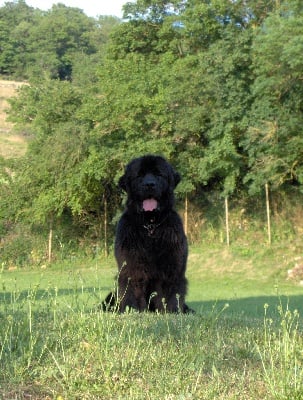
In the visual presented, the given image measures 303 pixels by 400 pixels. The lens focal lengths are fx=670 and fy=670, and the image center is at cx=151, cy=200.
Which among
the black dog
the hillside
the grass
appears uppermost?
the hillside

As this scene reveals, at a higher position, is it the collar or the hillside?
the hillside

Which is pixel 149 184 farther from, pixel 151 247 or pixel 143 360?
pixel 143 360

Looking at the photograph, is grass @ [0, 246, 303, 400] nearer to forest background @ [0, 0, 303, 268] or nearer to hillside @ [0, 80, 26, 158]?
forest background @ [0, 0, 303, 268]

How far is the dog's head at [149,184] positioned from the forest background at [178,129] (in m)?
18.5

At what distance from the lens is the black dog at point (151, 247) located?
768 cm

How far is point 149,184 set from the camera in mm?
7781

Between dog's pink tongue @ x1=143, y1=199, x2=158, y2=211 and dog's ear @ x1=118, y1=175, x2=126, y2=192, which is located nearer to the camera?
dog's pink tongue @ x1=143, y1=199, x2=158, y2=211

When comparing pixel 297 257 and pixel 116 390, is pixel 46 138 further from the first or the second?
pixel 116 390

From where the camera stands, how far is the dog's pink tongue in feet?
25.5

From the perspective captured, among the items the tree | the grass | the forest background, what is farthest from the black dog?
the tree

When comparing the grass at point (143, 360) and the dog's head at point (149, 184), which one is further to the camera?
the dog's head at point (149, 184)

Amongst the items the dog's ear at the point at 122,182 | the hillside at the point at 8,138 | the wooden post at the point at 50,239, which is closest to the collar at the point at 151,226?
the dog's ear at the point at 122,182

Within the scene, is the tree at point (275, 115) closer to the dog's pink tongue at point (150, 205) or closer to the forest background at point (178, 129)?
the forest background at point (178, 129)

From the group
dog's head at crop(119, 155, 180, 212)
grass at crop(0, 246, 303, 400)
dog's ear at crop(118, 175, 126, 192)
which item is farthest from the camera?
dog's ear at crop(118, 175, 126, 192)
